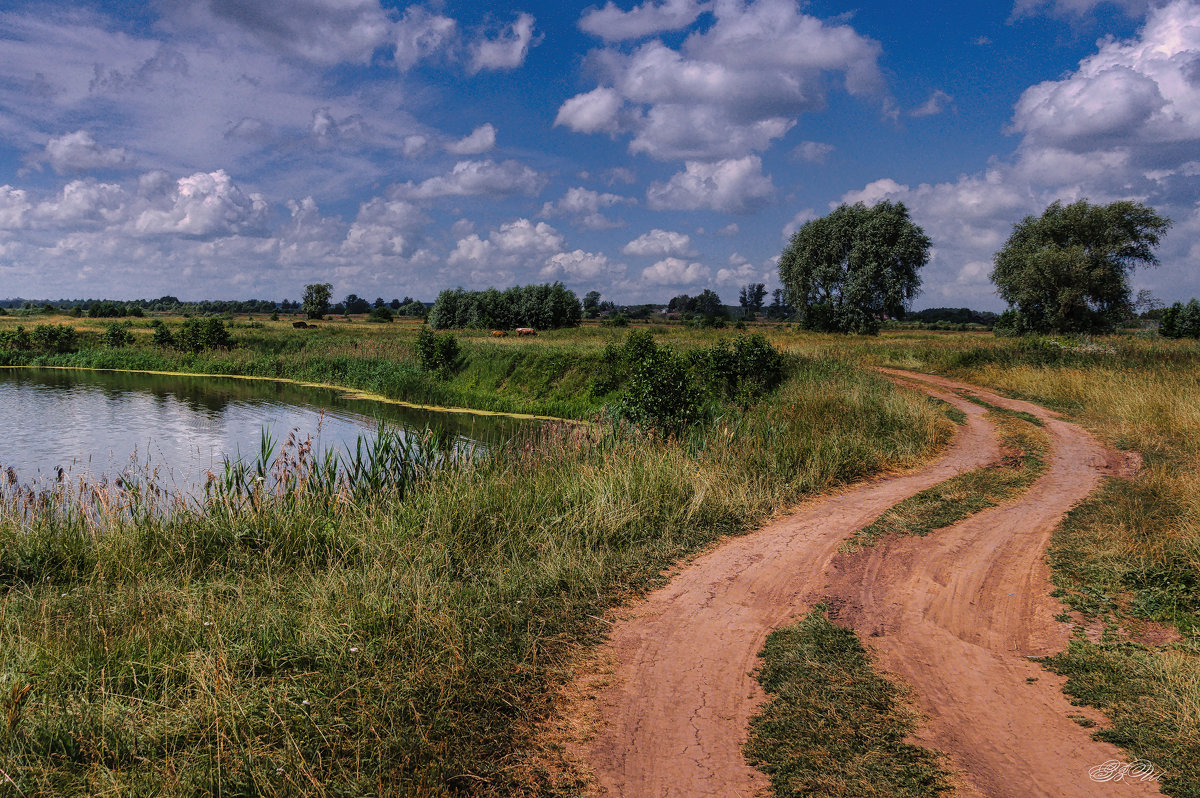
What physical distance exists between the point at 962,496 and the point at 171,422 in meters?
25.0

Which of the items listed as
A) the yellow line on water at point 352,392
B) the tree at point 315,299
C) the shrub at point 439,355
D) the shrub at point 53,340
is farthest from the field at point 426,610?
the tree at point 315,299

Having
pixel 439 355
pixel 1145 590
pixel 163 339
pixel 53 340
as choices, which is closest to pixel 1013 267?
pixel 439 355

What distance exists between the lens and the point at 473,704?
3.94 metres

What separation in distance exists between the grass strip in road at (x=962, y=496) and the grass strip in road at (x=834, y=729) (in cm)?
263

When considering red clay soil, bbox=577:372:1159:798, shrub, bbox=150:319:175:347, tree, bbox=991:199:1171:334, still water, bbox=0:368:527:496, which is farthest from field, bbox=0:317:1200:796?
shrub, bbox=150:319:175:347

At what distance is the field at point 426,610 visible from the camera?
3.32 m

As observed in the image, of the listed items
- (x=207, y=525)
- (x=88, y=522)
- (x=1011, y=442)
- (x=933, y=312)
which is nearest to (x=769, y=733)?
(x=207, y=525)

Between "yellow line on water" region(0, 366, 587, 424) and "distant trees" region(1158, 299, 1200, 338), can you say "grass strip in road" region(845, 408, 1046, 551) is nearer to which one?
"yellow line on water" region(0, 366, 587, 424)

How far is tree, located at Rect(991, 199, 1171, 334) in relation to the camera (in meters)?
38.9

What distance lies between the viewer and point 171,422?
23.1 metres

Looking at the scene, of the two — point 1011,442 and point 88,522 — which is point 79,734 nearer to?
point 88,522

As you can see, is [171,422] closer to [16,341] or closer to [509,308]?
[16,341]

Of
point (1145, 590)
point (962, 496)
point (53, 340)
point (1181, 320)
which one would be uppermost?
point (1181, 320)

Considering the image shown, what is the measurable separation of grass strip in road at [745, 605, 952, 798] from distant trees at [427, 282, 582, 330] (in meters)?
70.4
